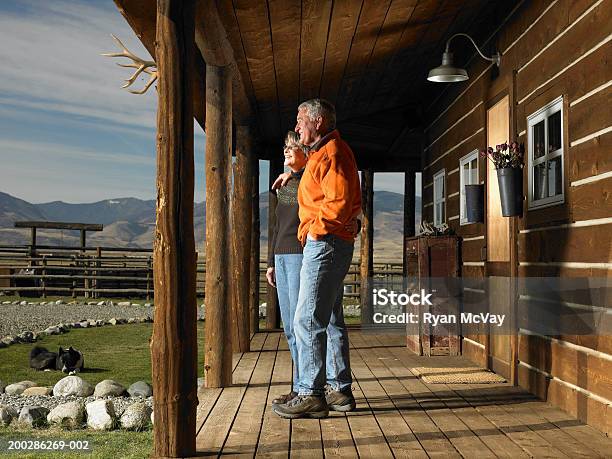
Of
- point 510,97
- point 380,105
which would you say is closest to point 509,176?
point 510,97

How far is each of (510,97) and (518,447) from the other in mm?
3184

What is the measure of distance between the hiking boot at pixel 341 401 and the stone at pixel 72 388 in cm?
234

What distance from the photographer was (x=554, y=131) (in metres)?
5.74

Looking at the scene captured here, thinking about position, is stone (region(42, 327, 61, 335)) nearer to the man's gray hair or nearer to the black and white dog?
the black and white dog

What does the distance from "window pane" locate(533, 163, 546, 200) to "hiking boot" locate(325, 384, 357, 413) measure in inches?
76.8

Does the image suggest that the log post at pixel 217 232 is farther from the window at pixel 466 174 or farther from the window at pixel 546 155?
the window at pixel 466 174

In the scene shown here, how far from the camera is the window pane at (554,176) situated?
222 inches

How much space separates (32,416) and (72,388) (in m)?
0.98

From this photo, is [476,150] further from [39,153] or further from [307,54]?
[39,153]

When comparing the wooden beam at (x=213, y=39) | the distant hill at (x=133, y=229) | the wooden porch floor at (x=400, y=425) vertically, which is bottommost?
Result: the wooden porch floor at (x=400, y=425)

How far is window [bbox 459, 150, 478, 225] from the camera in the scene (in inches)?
321

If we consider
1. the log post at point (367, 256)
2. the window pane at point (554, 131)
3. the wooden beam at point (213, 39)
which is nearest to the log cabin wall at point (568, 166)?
the window pane at point (554, 131)

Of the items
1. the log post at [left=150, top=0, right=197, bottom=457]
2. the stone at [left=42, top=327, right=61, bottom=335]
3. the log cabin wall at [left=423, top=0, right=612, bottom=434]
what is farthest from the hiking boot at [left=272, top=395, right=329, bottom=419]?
the stone at [left=42, top=327, right=61, bottom=335]

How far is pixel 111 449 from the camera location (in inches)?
195
